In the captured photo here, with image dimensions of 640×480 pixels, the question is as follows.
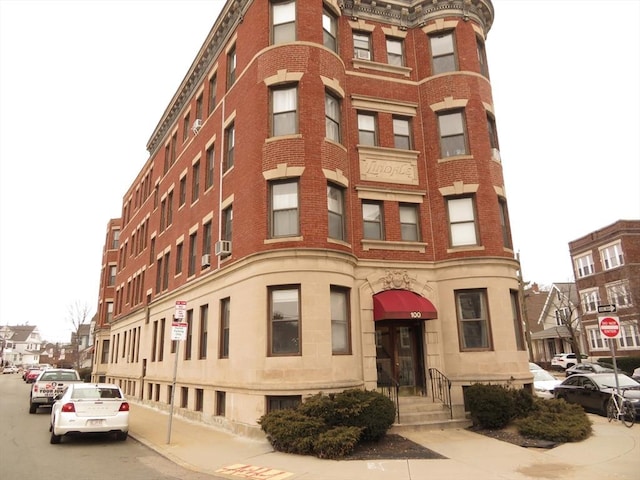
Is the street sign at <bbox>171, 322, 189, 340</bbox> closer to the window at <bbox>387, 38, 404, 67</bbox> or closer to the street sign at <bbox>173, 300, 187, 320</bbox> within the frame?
the street sign at <bbox>173, 300, 187, 320</bbox>

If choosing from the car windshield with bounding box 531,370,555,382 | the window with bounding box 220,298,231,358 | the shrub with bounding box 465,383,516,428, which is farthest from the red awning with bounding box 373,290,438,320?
the car windshield with bounding box 531,370,555,382

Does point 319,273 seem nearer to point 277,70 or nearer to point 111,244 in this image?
point 277,70

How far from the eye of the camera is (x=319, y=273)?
1420 cm

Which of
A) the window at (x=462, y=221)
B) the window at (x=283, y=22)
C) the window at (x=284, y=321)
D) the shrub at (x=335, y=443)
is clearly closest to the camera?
the shrub at (x=335, y=443)

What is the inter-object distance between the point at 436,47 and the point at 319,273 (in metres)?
11.3

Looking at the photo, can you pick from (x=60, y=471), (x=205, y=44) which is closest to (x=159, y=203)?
(x=205, y=44)

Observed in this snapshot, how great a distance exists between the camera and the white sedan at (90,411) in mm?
12492

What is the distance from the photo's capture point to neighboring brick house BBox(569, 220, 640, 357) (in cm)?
4066

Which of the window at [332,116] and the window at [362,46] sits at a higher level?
the window at [362,46]

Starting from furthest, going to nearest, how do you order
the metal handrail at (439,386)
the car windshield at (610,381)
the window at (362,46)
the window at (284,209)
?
1. the window at (362,46)
2. the car windshield at (610,381)
3. the metal handrail at (439,386)
4. the window at (284,209)

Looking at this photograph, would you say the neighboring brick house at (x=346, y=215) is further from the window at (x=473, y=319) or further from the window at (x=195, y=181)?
the window at (x=195, y=181)

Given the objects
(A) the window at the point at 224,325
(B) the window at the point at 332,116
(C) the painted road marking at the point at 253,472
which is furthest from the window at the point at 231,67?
(C) the painted road marking at the point at 253,472

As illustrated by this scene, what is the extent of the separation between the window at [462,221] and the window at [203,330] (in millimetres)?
10186

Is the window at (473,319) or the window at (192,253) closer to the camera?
the window at (473,319)
